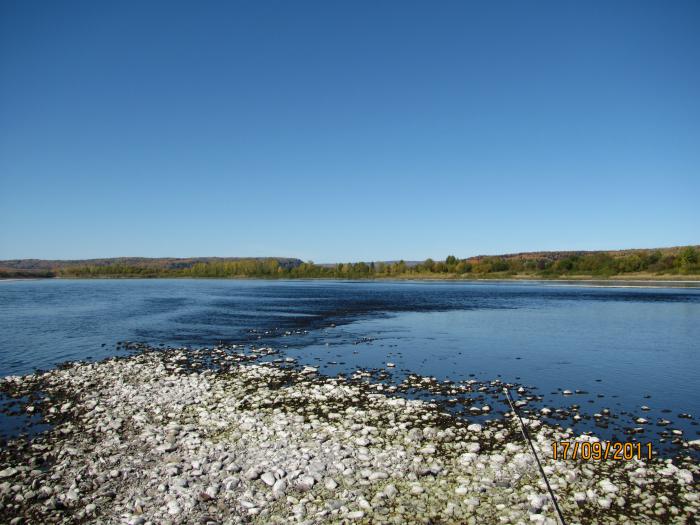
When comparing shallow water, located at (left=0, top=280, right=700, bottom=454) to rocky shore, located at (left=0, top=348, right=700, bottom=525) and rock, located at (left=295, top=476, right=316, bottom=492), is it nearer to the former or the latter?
rocky shore, located at (left=0, top=348, right=700, bottom=525)

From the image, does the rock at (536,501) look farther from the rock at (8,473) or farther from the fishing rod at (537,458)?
the rock at (8,473)

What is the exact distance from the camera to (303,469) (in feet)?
33.7

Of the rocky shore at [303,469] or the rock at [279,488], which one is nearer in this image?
the rocky shore at [303,469]

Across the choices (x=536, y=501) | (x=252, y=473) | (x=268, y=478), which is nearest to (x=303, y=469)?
(x=268, y=478)

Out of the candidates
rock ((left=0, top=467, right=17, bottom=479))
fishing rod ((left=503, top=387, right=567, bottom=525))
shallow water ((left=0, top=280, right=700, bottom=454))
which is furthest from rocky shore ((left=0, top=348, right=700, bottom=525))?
shallow water ((left=0, top=280, right=700, bottom=454))

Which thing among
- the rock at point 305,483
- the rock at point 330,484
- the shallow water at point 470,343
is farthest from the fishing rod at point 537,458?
the rock at point 305,483

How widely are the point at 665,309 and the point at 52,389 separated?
64.9 meters

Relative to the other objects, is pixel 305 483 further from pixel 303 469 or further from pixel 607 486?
pixel 607 486

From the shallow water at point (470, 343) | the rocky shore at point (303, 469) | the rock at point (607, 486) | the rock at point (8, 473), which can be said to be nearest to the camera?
the rocky shore at point (303, 469)

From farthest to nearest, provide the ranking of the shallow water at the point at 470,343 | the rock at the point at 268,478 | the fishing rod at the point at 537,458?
the shallow water at the point at 470,343
the rock at the point at 268,478
the fishing rod at the point at 537,458

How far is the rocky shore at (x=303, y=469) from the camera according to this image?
8.59 meters

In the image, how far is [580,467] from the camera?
33.9 feet

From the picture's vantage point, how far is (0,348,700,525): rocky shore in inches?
338

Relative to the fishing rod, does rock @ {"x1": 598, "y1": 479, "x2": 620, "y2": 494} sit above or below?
below
